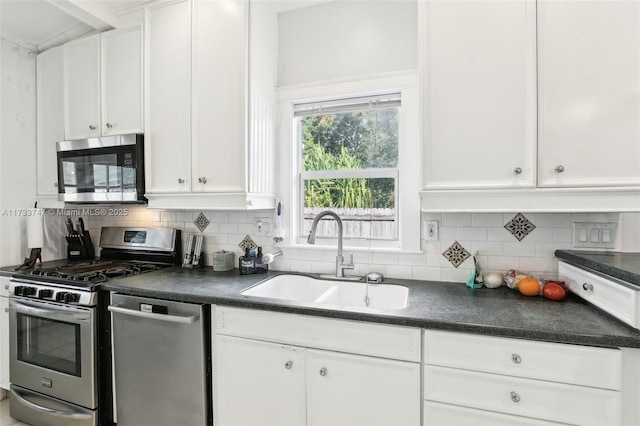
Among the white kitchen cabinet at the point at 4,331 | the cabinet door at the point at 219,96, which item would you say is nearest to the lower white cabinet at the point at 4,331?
the white kitchen cabinet at the point at 4,331

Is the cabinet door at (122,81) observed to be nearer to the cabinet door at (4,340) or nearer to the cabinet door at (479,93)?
the cabinet door at (4,340)

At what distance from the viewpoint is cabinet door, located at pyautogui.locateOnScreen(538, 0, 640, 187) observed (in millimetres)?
1293

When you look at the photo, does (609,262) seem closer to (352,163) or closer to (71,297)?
(352,163)

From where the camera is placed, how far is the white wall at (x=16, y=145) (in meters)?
2.43

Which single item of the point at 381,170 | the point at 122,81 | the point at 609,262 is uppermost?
the point at 122,81

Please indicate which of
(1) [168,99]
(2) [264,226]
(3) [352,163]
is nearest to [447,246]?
(3) [352,163]

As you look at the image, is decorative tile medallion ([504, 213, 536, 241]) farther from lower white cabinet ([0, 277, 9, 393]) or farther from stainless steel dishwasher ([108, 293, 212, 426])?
lower white cabinet ([0, 277, 9, 393])

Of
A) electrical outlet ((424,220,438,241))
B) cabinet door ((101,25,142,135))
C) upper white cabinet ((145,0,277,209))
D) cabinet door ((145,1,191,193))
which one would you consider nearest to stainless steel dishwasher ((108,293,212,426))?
upper white cabinet ((145,0,277,209))

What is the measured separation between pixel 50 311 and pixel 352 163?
213 centimetres

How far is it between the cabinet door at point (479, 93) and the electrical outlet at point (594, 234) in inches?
20.4

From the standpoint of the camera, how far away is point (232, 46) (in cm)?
193

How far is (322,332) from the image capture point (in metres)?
1.45

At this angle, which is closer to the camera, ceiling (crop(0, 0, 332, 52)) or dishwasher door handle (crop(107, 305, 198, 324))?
dishwasher door handle (crop(107, 305, 198, 324))

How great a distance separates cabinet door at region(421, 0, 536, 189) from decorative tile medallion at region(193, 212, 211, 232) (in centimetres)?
165
